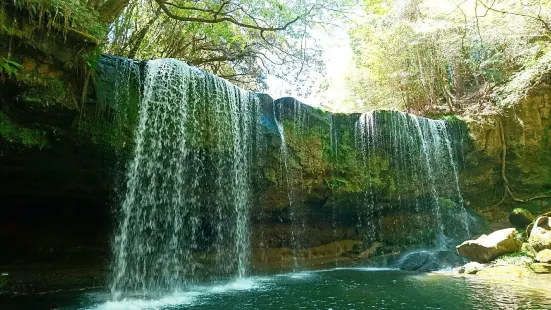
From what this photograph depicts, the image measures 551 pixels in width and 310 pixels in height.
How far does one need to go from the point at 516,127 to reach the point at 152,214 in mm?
14032

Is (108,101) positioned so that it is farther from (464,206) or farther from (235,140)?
(464,206)

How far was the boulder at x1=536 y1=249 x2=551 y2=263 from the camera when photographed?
889cm

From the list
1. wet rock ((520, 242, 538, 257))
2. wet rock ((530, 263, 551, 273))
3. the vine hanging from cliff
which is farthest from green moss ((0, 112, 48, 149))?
the vine hanging from cliff

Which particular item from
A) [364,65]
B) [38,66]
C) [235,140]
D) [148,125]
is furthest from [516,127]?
[38,66]

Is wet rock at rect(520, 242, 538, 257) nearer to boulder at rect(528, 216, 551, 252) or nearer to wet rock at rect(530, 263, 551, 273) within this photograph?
boulder at rect(528, 216, 551, 252)

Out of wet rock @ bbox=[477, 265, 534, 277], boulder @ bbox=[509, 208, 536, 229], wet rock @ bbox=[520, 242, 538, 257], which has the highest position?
boulder @ bbox=[509, 208, 536, 229]

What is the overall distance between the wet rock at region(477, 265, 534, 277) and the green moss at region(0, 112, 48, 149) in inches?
405

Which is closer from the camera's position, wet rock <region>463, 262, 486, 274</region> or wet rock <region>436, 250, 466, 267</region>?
wet rock <region>463, 262, 486, 274</region>

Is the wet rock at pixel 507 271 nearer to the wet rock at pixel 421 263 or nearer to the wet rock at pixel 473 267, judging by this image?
the wet rock at pixel 473 267

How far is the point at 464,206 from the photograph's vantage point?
14711 mm

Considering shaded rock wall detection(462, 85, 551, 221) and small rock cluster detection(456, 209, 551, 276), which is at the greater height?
shaded rock wall detection(462, 85, 551, 221)

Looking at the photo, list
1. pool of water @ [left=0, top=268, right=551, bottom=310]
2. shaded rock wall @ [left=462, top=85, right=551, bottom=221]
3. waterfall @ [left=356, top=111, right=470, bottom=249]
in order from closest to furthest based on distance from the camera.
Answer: pool of water @ [left=0, top=268, right=551, bottom=310] < waterfall @ [left=356, top=111, right=470, bottom=249] < shaded rock wall @ [left=462, top=85, right=551, bottom=221]

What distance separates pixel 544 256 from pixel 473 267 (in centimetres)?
156

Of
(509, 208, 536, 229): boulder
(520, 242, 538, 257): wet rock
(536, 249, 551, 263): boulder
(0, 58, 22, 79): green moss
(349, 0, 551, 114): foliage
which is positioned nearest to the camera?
(0, 58, 22, 79): green moss
